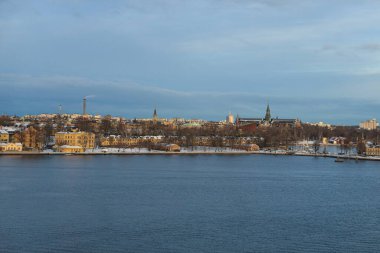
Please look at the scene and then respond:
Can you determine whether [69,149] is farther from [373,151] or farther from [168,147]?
[373,151]

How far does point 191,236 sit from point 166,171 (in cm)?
1298

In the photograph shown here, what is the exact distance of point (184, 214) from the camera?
1165cm

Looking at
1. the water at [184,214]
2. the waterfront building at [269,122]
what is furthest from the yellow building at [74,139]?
the waterfront building at [269,122]

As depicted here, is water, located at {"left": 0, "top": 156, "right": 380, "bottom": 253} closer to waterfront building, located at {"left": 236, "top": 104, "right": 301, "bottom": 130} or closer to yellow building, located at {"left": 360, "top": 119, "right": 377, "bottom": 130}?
waterfront building, located at {"left": 236, "top": 104, "right": 301, "bottom": 130}

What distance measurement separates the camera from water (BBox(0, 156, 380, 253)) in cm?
915

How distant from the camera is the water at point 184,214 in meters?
9.15

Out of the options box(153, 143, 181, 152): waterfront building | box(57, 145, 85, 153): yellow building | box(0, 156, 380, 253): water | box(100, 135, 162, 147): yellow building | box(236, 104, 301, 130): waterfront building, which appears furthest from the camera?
box(236, 104, 301, 130): waterfront building

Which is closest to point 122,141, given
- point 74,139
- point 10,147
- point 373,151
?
point 74,139

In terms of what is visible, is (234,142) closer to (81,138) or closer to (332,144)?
(81,138)

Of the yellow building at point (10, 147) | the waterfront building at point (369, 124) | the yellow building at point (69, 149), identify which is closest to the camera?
the yellow building at point (10, 147)

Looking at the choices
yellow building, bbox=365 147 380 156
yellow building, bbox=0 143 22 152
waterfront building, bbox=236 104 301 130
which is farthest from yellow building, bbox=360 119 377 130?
yellow building, bbox=0 143 22 152

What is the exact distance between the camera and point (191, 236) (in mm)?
9641

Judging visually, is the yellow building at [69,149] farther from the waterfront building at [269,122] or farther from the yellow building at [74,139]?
the waterfront building at [269,122]

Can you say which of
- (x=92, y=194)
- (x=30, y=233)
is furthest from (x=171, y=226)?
(x=92, y=194)
